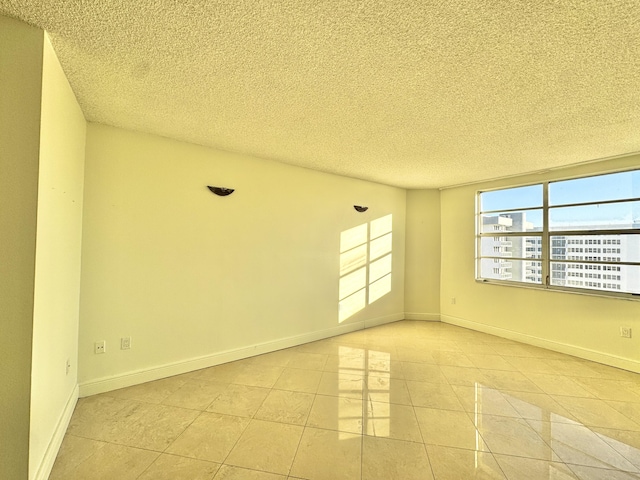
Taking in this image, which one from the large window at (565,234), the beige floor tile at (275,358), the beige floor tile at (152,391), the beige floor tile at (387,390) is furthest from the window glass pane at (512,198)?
the beige floor tile at (152,391)

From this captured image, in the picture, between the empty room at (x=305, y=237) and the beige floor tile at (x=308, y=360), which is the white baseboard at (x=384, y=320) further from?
the beige floor tile at (x=308, y=360)

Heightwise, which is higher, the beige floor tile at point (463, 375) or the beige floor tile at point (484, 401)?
the beige floor tile at point (484, 401)

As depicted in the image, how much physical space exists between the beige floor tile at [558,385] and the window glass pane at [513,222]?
2.05 metres

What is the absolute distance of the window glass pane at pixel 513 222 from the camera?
4.07m

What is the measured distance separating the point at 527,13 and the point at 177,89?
213 cm

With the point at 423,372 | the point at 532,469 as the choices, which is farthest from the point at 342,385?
the point at 532,469

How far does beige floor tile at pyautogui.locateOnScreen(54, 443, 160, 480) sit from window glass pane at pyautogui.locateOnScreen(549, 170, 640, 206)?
5150 millimetres

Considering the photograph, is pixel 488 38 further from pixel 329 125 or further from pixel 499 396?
pixel 499 396

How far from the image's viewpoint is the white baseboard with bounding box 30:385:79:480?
60.7 inches

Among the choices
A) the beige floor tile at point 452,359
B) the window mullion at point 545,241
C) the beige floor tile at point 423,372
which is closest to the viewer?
the beige floor tile at point 423,372

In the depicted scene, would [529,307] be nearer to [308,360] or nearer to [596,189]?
[596,189]

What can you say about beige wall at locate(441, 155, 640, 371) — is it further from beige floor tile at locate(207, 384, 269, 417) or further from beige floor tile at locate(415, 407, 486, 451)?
beige floor tile at locate(207, 384, 269, 417)

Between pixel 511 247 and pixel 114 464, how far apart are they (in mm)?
5146

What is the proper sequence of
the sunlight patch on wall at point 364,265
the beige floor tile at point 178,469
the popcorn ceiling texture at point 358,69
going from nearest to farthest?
the popcorn ceiling texture at point 358,69 < the beige floor tile at point 178,469 < the sunlight patch on wall at point 364,265
